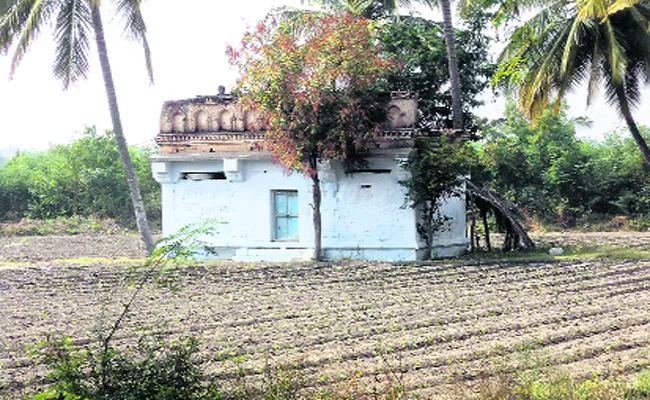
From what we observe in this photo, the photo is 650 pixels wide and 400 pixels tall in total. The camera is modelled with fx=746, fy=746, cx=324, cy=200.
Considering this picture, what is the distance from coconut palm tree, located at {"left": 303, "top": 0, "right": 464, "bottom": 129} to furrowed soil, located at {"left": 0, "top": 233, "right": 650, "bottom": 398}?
20.3 feet

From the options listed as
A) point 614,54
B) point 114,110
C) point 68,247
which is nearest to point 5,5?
point 114,110

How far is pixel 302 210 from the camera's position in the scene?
17406mm

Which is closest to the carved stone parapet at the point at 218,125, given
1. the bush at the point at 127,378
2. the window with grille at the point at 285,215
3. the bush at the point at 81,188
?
the window with grille at the point at 285,215

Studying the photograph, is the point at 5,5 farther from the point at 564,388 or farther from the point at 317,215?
the point at 564,388

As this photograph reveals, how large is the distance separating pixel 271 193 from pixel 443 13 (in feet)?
23.9

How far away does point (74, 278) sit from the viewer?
15.1 meters

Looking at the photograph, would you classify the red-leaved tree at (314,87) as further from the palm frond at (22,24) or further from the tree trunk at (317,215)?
the palm frond at (22,24)

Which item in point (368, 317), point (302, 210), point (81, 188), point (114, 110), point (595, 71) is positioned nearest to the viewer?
point (368, 317)

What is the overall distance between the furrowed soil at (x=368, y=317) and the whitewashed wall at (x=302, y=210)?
41.8 inches

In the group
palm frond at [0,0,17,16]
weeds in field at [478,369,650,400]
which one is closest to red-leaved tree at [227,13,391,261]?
palm frond at [0,0,17,16]

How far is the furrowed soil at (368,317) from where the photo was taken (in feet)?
24.3

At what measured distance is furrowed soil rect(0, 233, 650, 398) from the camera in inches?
292

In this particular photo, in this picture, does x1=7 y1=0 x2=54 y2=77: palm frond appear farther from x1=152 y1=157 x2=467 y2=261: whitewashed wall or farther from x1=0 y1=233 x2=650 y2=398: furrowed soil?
x1=0 y1=233 x2=650 y2=398: furrowed soil

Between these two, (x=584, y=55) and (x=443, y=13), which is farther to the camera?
(x=443, y=13)
